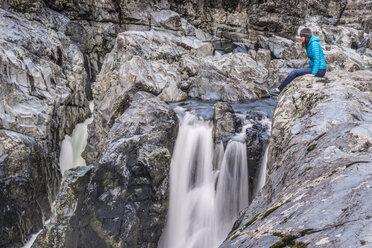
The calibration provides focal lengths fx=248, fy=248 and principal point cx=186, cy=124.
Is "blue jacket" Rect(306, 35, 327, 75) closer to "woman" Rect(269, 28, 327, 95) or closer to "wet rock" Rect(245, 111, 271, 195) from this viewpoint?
"woman" Rect(269, 28, 327, 95)

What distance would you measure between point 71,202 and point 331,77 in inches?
324

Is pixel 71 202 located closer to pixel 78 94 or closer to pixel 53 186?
pixel 53 186

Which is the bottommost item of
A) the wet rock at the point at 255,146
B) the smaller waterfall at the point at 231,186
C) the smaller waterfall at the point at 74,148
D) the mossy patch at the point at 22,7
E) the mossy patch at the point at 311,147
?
the smaller waterfall at the point at 74,148

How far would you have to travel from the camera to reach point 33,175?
9.89m

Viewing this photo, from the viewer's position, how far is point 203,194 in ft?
30.3


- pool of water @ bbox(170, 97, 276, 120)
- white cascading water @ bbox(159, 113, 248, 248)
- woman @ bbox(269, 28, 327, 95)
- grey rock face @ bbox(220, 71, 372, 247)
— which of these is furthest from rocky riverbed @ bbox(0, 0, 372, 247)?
pool of water @ bbox(170, 97, 276, 120)

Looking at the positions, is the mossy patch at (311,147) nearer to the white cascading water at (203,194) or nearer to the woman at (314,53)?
the woman at (314,53)

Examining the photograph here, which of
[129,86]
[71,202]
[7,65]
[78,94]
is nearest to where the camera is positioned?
[71,202]

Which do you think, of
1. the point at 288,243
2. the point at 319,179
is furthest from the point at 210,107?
the point at 288,243

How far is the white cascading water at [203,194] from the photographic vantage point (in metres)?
8.55

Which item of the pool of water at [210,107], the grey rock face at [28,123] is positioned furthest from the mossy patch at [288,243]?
the grey rock face at [28,123]

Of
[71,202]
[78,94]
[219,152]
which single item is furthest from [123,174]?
[78,94]

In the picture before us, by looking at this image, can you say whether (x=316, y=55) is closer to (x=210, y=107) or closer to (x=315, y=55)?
(x=315, y=55)

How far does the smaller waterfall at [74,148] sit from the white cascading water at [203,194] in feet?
20.7
